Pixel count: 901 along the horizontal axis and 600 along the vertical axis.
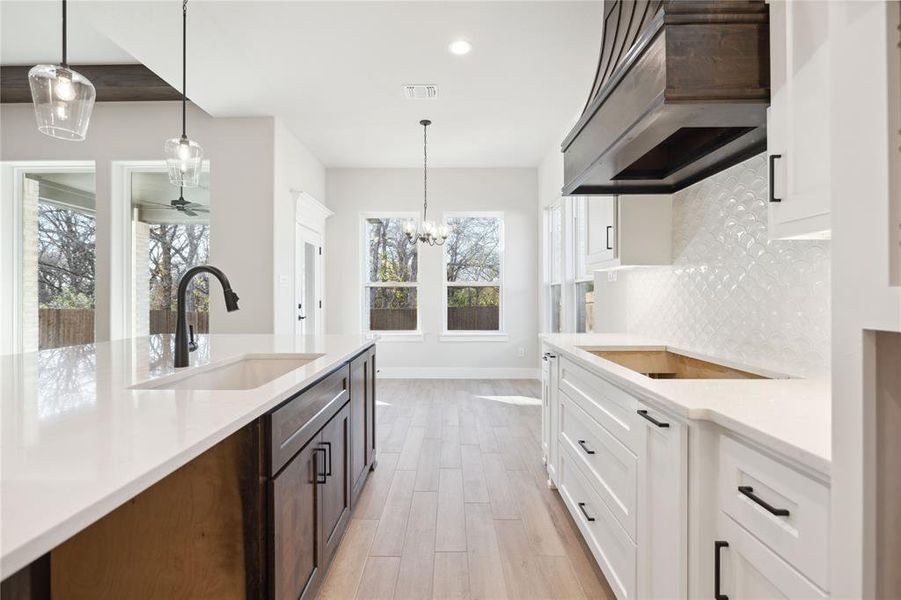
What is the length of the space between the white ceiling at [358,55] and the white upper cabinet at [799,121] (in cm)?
186

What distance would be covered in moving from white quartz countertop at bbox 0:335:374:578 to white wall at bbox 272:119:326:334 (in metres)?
2.86

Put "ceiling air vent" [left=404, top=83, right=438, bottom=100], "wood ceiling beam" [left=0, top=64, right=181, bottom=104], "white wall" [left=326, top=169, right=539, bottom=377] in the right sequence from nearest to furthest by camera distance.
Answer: "ceiling air vent" [left=404, top=83, right=438, bottom=100], "wood ceiling beam" [left=0, top=64, right=181, bottom=104], "white wall" [left=326, top=169, right=539, bottom=377]

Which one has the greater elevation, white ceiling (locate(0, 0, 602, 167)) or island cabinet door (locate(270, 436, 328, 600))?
white ceiling (locate(0, 0, 602, 167))

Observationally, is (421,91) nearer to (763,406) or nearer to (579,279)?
(579,279)

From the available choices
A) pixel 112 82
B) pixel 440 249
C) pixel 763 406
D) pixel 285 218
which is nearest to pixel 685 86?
pixel 763 406

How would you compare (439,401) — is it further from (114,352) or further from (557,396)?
(114,352)

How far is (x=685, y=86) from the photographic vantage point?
4.47 ft

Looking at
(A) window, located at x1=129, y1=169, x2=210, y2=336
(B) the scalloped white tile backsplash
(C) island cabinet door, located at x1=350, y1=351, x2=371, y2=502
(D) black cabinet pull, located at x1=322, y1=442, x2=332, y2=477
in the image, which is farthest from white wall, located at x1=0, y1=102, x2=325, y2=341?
(B) the scalloped white tile backsplash

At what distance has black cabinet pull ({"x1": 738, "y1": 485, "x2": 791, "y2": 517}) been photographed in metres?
0.90

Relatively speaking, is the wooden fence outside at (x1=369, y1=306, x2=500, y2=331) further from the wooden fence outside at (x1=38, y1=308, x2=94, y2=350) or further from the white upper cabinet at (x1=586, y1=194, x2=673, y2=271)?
the white upper cabinet at (x1=586, y1=194, x2=673, y2=271)

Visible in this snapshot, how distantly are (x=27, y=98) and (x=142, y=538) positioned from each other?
541 centimetres

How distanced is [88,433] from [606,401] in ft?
5.24

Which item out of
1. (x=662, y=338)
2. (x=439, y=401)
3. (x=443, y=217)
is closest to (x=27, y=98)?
(x=443, y=217)

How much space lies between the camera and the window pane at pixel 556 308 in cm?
559
